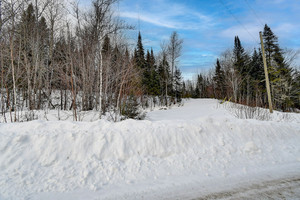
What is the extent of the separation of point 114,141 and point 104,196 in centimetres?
120

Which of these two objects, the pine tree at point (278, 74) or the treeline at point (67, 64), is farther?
the pine tree at point (278, 74)

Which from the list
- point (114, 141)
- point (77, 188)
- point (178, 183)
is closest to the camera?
point (77, 188)

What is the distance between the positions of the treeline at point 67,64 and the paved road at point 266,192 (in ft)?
15.9

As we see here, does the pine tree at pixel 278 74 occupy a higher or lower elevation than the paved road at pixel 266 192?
higher

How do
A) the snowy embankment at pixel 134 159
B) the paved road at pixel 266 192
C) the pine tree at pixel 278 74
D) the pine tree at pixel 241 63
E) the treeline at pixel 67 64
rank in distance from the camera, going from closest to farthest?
the paved road at pixel 266 192 → the snowy embankment at pixel 134 159 → the treeline at pixel 67 64 → the pine tree at pixel 278 74 → the pine tree at pixel 241 63

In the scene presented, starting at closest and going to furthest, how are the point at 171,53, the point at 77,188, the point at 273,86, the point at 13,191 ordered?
the point at 13,191, the point at 77,188, the point at 273,86, the point at 171,53

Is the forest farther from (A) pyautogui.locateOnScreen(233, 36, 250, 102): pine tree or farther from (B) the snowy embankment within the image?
(B) the snowy embankment

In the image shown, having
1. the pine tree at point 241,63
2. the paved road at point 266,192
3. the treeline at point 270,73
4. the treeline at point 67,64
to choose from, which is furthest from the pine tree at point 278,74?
the paved road at point 266,192

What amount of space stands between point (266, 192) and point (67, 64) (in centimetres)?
1064

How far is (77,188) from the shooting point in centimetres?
227

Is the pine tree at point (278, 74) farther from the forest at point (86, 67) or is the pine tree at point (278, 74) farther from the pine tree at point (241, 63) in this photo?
the pine tree at point (241, 63)

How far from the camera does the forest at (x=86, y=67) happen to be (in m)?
7.47

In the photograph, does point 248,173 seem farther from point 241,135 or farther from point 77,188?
point 77,188

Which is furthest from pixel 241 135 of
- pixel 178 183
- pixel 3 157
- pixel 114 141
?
pixel 3 157
